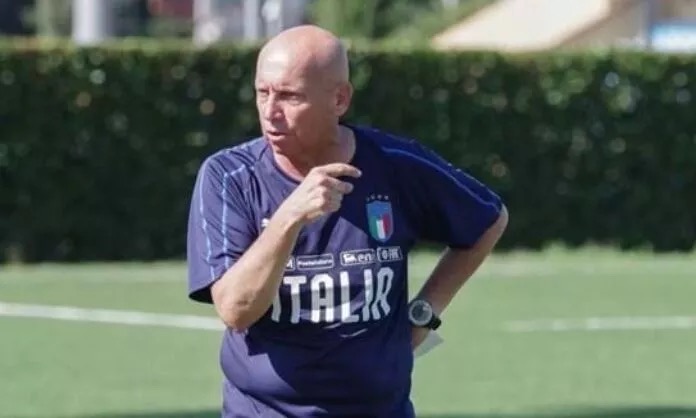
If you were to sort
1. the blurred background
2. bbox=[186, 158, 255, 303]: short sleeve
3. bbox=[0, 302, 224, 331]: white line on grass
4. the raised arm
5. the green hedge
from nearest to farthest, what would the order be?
the raised arm
bbox=[186, 158, 255, 303]: short sleeve
bbox=[0, 302, 224, 331]: white line on grass
the blurred background
the green hedge

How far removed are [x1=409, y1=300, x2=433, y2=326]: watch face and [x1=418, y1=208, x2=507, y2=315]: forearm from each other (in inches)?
1.2

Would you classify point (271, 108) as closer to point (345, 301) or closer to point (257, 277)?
point (257, 277)

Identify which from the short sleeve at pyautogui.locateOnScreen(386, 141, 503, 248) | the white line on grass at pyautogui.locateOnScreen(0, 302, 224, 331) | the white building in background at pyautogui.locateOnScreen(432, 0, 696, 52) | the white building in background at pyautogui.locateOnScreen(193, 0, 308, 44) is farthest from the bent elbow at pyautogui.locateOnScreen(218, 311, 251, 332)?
the white building in background at pyautogui.locateOnScreen(193, 0, 308, 44)

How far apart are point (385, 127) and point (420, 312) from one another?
15.1 metres

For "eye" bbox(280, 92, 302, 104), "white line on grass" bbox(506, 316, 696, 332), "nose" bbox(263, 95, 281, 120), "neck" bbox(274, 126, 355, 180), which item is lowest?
"white line on grass" bbox(506, 316, 696, 332)

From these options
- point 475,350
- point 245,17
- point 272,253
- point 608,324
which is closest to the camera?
point 272,253

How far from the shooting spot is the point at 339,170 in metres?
4.34

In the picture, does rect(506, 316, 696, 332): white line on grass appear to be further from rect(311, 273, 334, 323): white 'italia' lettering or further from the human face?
the human face

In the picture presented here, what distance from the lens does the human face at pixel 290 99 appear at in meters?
4.37

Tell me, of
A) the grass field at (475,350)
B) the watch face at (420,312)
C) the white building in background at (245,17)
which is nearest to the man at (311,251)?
the watch face at (420,312)

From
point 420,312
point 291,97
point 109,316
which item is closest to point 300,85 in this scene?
point 291,97

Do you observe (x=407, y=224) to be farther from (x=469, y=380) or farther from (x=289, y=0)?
(x=289, y=0)

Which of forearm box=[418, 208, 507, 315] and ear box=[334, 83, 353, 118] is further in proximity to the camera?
forearm box=[418, 208, 507, 315]

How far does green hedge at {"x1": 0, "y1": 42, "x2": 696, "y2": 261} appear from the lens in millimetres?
19219
